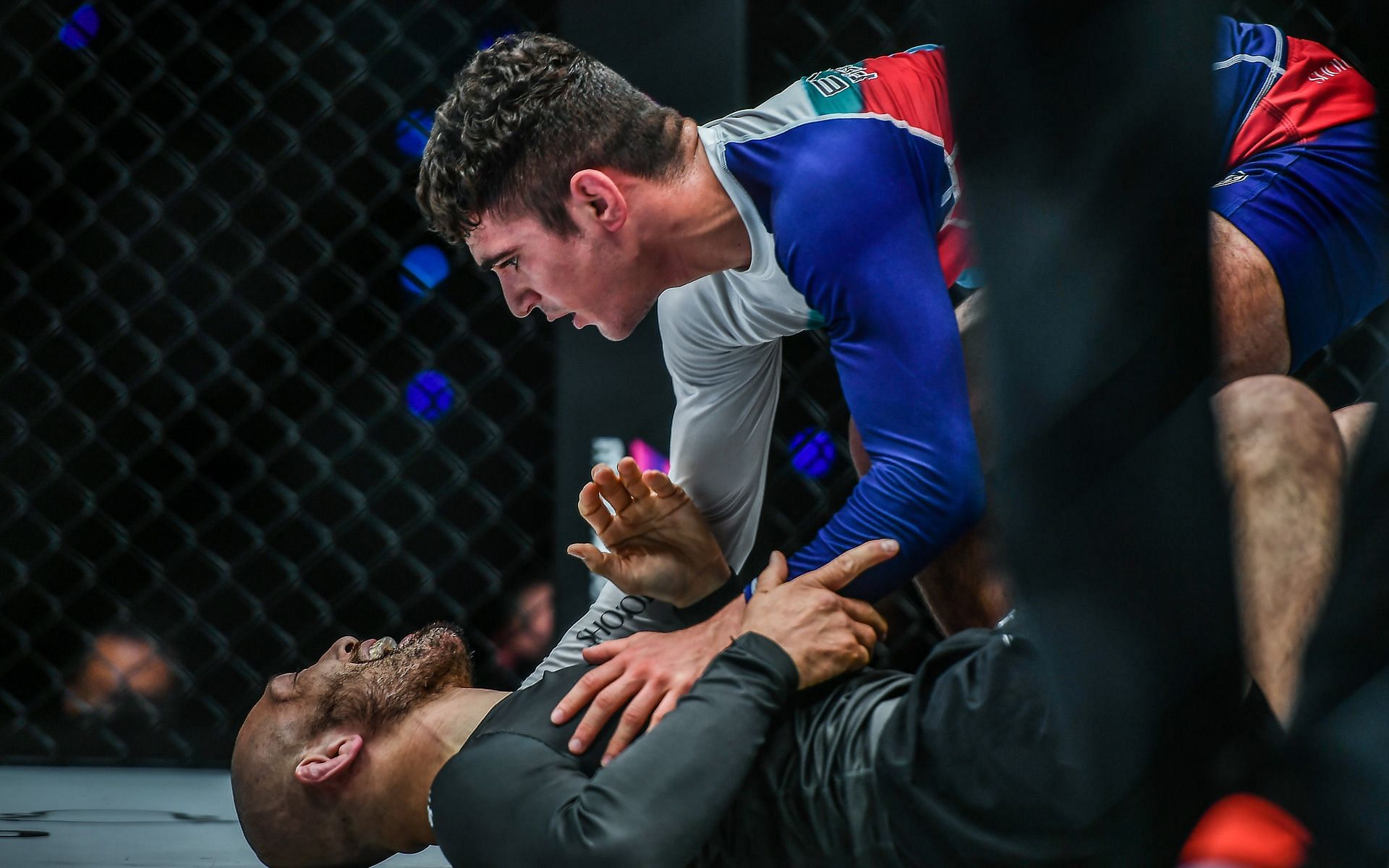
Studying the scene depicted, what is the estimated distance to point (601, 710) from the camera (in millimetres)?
900

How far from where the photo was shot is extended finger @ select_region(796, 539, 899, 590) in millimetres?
929

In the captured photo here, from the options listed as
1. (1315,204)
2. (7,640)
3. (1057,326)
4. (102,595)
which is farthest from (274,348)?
(1057,326)

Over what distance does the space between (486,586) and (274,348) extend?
0.56 m

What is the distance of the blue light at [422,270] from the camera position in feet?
6.72

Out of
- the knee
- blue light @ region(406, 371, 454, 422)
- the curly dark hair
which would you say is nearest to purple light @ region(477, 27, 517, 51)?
blue light @ region(406, 371, 454, 422)

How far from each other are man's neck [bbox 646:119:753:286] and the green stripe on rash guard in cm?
12

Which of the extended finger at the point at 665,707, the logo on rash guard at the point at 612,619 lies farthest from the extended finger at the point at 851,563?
the logo on rash guard at the point at 612,619

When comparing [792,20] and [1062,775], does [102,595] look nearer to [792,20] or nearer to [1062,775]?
[792,20]

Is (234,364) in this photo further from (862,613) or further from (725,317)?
(862,613)

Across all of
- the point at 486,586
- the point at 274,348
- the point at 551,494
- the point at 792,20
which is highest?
the point at 792,20

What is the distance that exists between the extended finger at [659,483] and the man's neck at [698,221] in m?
0.21

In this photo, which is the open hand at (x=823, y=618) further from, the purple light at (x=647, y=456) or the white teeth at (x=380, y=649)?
the purple light at (x=647, y=456)

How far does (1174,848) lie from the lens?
451 mm

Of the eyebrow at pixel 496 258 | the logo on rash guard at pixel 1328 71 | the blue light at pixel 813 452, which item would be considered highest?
the logo on rash guard at pixel 1328 71
